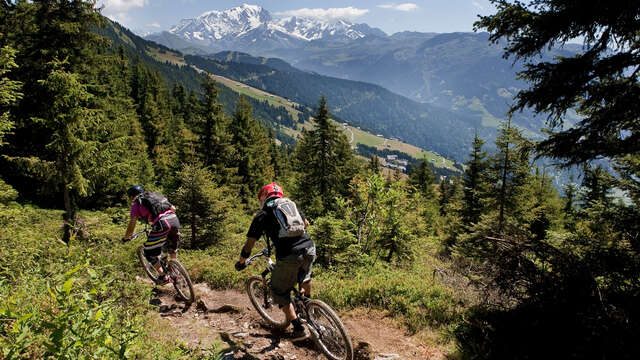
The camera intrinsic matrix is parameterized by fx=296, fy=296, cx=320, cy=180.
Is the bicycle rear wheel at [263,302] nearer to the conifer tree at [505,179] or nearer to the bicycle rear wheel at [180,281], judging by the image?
the bicycle rear wheel at [180,281]

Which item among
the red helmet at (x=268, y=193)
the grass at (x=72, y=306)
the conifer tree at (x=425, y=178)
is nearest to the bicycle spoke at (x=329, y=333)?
the grass at (x=72, y=306)

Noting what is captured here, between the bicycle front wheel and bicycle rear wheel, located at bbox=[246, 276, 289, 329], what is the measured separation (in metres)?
0.97

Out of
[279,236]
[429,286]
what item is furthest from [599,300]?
[279,236]

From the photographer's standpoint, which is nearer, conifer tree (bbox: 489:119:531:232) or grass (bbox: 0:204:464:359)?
grass (bbox: 0:204:464:359)

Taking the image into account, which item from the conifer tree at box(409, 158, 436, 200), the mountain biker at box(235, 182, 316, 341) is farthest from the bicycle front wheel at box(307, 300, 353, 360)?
the conifer tree at box(409, 158, 436, 200)

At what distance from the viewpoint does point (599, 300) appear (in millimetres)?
3734

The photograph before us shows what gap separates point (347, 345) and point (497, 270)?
8.85 feet

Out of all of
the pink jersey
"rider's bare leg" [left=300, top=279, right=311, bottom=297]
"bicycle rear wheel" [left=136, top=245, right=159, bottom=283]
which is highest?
the pink jersey

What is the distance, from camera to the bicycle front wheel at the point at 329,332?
185 inches

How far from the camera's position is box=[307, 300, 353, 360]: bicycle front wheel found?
4703 millimetres

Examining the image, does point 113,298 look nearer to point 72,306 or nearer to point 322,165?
point 72,306

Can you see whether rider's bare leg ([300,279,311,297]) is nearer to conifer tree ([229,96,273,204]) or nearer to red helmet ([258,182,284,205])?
red helmet ([258,182,284,205])

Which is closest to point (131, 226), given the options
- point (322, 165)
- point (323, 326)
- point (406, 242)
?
point (323, 326)

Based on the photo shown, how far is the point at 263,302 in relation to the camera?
6.71 metres
